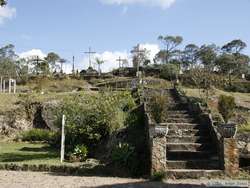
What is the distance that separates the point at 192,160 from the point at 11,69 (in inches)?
2087

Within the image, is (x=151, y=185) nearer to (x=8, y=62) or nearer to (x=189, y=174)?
(x=189, y=174)

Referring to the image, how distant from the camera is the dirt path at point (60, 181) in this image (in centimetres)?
1098

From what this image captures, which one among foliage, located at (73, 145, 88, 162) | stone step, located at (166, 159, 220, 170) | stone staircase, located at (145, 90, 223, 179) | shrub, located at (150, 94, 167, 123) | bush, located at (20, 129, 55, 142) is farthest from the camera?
bush, located at (20, 129, 55, 142)

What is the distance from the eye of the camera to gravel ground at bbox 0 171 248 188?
11.0 m

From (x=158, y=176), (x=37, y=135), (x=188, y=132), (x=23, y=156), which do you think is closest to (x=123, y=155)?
(x=158, y=176)

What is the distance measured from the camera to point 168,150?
13.8m

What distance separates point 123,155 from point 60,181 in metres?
2.43

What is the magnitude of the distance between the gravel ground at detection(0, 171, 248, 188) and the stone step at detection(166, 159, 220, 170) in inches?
41.5

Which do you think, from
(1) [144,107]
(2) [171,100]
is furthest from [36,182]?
(2) [171,100]

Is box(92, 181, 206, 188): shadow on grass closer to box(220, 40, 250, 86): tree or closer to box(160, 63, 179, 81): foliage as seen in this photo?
box(160, 63, 179, 81): foliage

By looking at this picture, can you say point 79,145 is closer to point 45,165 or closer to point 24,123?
point 45,165

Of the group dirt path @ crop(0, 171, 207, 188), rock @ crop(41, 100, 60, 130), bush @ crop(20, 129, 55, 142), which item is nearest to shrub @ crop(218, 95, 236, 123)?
→ dirt path @ crop(0, 171, 207, 188)

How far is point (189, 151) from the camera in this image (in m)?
13.7

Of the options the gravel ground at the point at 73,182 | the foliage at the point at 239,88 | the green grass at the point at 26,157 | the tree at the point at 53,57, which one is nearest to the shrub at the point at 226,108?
the green grass at the point at 26,157
